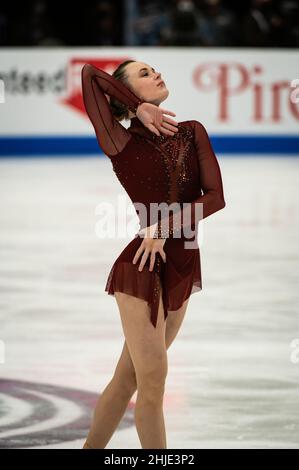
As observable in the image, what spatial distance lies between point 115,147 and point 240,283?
3.92 m

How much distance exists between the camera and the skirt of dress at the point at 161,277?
339cm

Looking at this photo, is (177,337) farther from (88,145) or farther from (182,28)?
(182,28)

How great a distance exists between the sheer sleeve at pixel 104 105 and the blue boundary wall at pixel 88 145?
37.0 ft

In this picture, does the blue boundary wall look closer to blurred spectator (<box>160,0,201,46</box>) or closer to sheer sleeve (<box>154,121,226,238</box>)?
blurred spectator (<box>160,0,201,46</box>)

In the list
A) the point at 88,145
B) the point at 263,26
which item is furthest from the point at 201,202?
the point at 263,26

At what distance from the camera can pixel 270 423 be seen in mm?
4367

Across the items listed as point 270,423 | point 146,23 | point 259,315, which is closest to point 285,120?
point 146,23

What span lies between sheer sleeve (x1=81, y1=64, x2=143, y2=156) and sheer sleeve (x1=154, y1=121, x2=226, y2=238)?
0.23 meters

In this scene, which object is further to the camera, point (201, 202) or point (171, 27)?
point (171, 27)

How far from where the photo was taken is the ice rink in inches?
171

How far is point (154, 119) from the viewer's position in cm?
338

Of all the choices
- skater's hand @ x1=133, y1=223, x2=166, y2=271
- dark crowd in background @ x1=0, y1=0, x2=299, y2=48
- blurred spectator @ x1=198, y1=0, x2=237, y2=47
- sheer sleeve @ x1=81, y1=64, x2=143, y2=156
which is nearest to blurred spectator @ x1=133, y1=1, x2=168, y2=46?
dark crowd in background @ x1=0, y1=0, x2=299, y2=48

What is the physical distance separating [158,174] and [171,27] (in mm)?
11848
